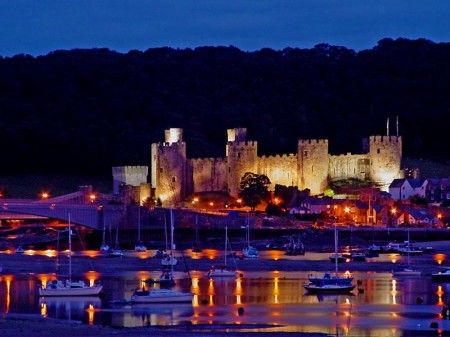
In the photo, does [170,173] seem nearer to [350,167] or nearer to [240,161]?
[240,161]

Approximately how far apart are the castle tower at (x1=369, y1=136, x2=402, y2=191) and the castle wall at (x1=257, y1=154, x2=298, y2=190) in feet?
13.2

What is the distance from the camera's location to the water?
95.5 feet

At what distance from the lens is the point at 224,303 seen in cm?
3344

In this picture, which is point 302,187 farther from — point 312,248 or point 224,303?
point 224,303

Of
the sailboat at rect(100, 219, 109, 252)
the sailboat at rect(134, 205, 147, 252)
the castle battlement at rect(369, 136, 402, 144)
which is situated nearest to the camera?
the sailboat at rect(100, 219, 109, 252)

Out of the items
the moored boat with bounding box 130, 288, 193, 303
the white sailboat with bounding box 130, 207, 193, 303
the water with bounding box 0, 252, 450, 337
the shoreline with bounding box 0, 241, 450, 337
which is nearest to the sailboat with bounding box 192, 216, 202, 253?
the shoreline with bounding box 0, 241, 450, 337

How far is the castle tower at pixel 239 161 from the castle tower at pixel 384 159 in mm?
6140

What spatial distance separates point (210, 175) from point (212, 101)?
30802 millimetres

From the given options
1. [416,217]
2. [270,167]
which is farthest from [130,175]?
[416,217]

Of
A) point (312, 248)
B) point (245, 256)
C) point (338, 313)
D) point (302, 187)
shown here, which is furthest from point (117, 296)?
point (302, 187)

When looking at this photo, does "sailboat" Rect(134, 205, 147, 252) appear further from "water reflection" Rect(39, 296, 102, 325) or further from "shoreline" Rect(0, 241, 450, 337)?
"water reflection" Rect(39, 296, 102, 325)

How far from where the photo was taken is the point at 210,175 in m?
71.4

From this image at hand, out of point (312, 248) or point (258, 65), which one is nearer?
point (312, 248)

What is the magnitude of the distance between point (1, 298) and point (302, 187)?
3618 cm
